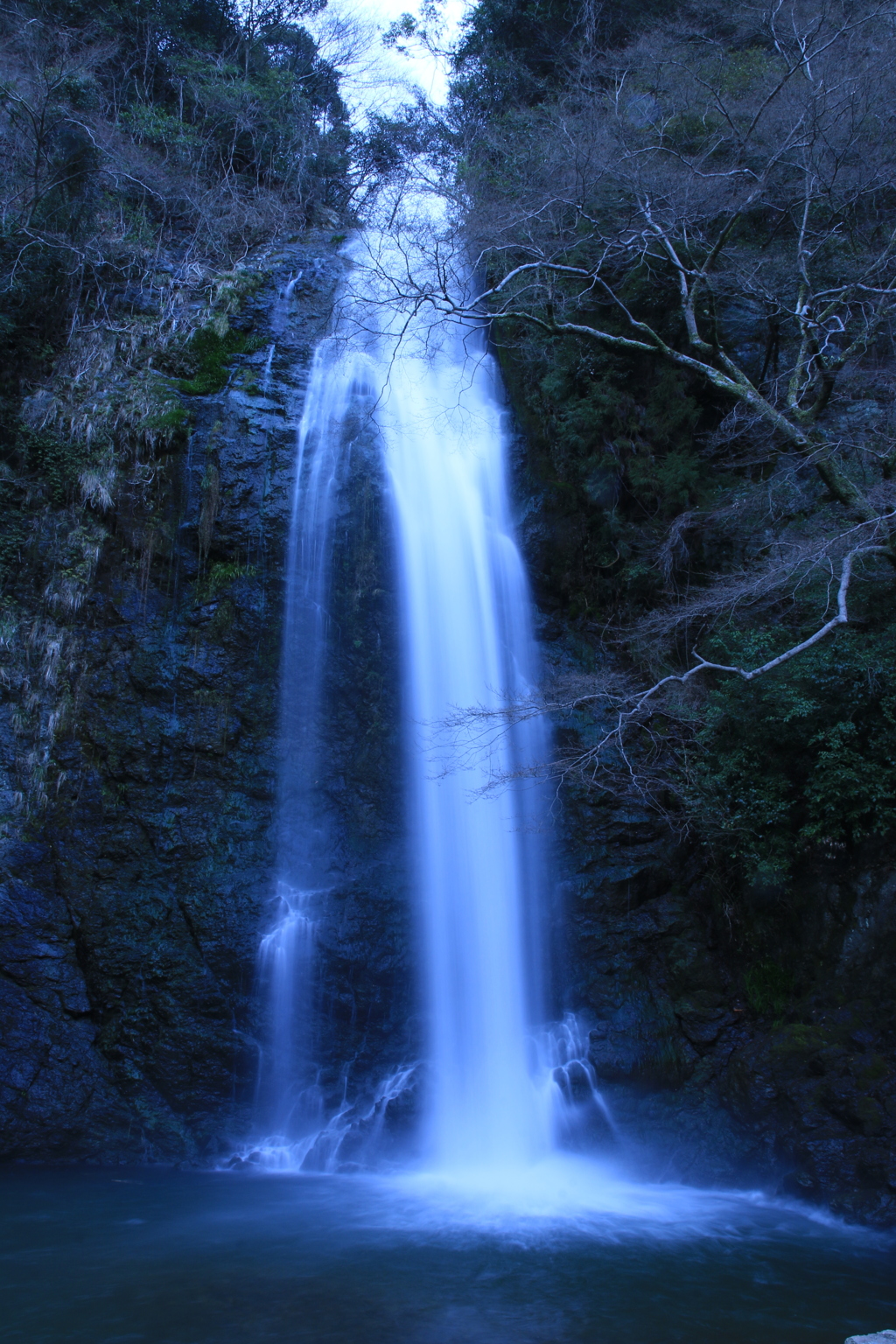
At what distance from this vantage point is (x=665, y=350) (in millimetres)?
9367

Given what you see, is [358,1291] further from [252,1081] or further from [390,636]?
[390,636]

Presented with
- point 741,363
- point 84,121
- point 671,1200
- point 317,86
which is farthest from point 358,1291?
point 317,86

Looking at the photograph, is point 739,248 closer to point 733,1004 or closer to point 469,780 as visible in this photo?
point 469,780

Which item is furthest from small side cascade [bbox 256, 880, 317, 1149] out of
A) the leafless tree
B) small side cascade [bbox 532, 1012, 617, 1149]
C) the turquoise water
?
the leafless tree

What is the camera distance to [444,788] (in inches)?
394

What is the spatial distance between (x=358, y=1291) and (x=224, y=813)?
5174mm

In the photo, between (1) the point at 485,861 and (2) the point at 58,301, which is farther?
(2) the point at 58,301

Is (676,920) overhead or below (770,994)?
overhead

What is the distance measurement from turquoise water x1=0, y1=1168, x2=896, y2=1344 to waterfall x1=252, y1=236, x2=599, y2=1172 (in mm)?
1040

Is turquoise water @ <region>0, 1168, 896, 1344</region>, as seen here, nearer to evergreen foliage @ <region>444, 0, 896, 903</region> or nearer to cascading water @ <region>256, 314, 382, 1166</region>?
cascading water @ <region>256, 314, 382, 1166</region>

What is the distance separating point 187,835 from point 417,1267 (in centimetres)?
506

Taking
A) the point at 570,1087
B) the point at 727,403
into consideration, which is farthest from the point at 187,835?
the point at 727,403

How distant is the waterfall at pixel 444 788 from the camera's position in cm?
841

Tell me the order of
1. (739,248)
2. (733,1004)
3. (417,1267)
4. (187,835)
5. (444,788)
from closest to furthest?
1. (417,1267)
2. (733,1004)
3. (187,835)
4. (444,788)
5. (739,248)
